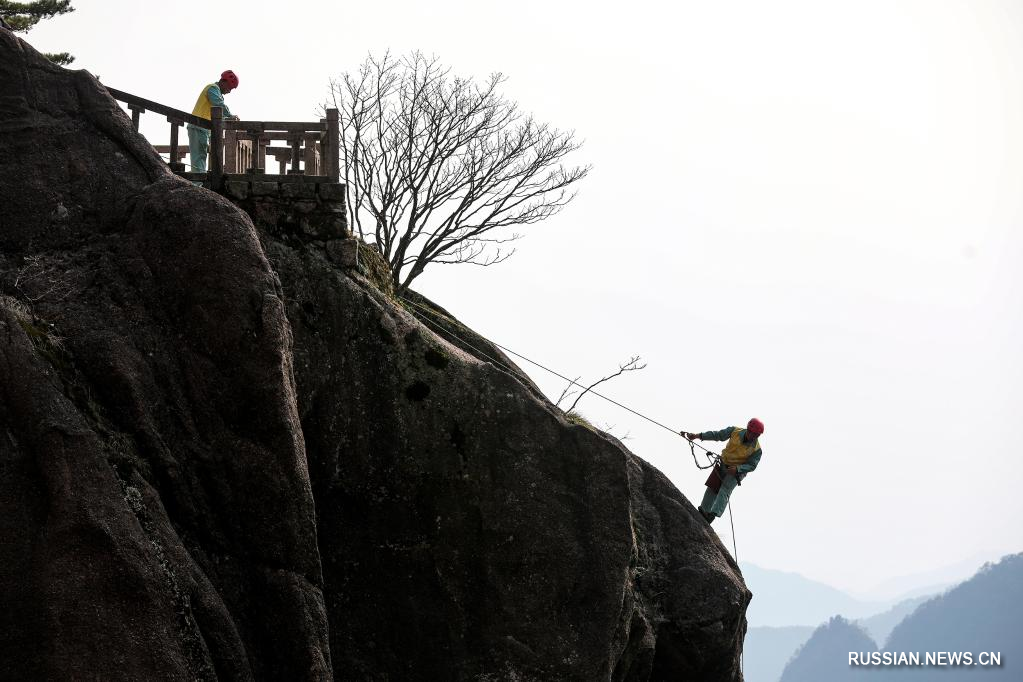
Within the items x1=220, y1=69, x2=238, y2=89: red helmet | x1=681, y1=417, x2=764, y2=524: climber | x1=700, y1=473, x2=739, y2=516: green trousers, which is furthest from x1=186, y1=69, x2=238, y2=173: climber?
x1=700, y1=473, x2=739, y2=516: green trousers

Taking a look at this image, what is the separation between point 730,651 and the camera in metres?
25.0

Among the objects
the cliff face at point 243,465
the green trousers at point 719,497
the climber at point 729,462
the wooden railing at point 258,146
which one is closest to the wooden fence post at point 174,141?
the wooden railing at point 258,146

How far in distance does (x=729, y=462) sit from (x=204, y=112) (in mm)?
13005

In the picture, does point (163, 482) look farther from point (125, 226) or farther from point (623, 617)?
point (623, 617)

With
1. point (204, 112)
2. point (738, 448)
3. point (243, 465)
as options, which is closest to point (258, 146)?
point (204, 112)

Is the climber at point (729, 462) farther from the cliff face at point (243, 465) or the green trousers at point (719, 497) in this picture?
the cliff face at point (243, 465)

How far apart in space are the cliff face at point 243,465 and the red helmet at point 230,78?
330 centimetres

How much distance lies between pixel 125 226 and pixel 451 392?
592cm

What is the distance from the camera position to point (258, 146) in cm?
2186

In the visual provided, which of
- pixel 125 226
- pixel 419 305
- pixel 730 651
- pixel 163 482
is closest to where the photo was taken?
pixel 163 482

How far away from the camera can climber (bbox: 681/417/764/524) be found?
26406 millimetres

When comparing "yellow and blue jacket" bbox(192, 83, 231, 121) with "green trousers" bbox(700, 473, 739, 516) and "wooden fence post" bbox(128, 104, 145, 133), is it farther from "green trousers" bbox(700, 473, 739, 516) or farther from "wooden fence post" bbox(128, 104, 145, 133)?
"green trousers" bbox(700, 473, 739, 516)

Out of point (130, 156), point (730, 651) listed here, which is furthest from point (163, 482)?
point (730, 651)

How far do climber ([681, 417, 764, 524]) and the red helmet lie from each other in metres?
11.6
